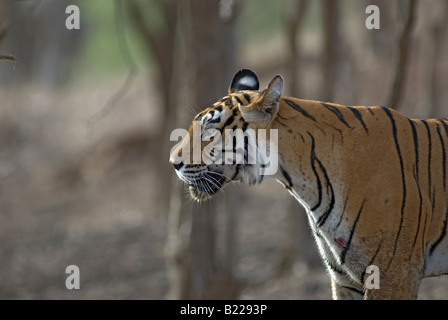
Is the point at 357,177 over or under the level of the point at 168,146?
under

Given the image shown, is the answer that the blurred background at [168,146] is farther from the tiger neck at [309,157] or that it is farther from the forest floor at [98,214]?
the tiger neck at [309,157]

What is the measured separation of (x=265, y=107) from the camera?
505cm

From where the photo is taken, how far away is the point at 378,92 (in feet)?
59.4

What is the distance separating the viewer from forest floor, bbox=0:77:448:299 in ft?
40.0

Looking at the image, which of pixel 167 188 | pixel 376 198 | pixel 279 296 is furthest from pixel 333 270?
pixel 167 188

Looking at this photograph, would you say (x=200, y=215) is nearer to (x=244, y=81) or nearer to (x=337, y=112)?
(x=244, y=81)

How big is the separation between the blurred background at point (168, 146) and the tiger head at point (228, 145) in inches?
53.3

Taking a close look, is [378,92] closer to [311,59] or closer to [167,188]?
[311,59]

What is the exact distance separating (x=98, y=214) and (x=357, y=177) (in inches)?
537

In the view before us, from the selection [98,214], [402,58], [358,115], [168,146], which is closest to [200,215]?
[402,58]

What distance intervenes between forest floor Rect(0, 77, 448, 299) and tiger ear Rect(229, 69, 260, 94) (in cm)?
231

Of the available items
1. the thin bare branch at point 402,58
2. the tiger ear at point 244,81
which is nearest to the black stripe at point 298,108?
the tiger ear at point 244,81

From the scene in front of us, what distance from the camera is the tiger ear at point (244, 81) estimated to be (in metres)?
5.63

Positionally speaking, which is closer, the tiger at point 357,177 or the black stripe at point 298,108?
the tiger at point 357,177
